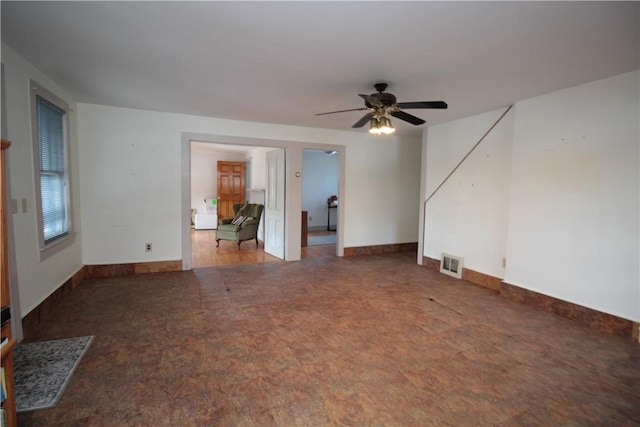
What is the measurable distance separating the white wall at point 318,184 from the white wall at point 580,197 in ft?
19.6

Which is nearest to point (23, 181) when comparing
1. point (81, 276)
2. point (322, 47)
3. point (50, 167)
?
point (50, 167)

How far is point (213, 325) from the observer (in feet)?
9.26

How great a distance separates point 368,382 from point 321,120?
3699mm

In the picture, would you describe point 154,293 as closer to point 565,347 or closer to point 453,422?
point 453,422

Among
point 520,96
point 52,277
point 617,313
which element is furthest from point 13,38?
point 617,313

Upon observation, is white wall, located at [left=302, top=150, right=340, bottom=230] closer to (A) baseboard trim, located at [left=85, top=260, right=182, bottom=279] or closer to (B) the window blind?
(A) baseboard trim, located at [left=85, top=260, right=182, bottom=279]

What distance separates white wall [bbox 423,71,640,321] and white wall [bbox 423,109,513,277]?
1 cm

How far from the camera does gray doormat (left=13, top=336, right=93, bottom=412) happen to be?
1808 mm

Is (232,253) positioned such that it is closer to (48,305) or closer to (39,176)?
(48,305)

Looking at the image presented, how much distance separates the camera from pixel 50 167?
10.7ft

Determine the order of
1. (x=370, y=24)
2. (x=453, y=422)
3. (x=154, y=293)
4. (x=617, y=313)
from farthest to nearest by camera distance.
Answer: (x=154, y=293) → (x=617, y=313) → (x=370, y=24) → (x=453, y=422)

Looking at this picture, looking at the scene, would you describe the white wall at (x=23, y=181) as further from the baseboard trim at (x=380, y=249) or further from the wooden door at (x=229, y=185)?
the wooden door at (x=229, y=185)

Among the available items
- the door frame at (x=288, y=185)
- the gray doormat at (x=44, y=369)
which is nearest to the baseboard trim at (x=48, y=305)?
the gray doormat at (x=44, y=369)

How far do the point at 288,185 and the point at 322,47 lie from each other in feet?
10.3
